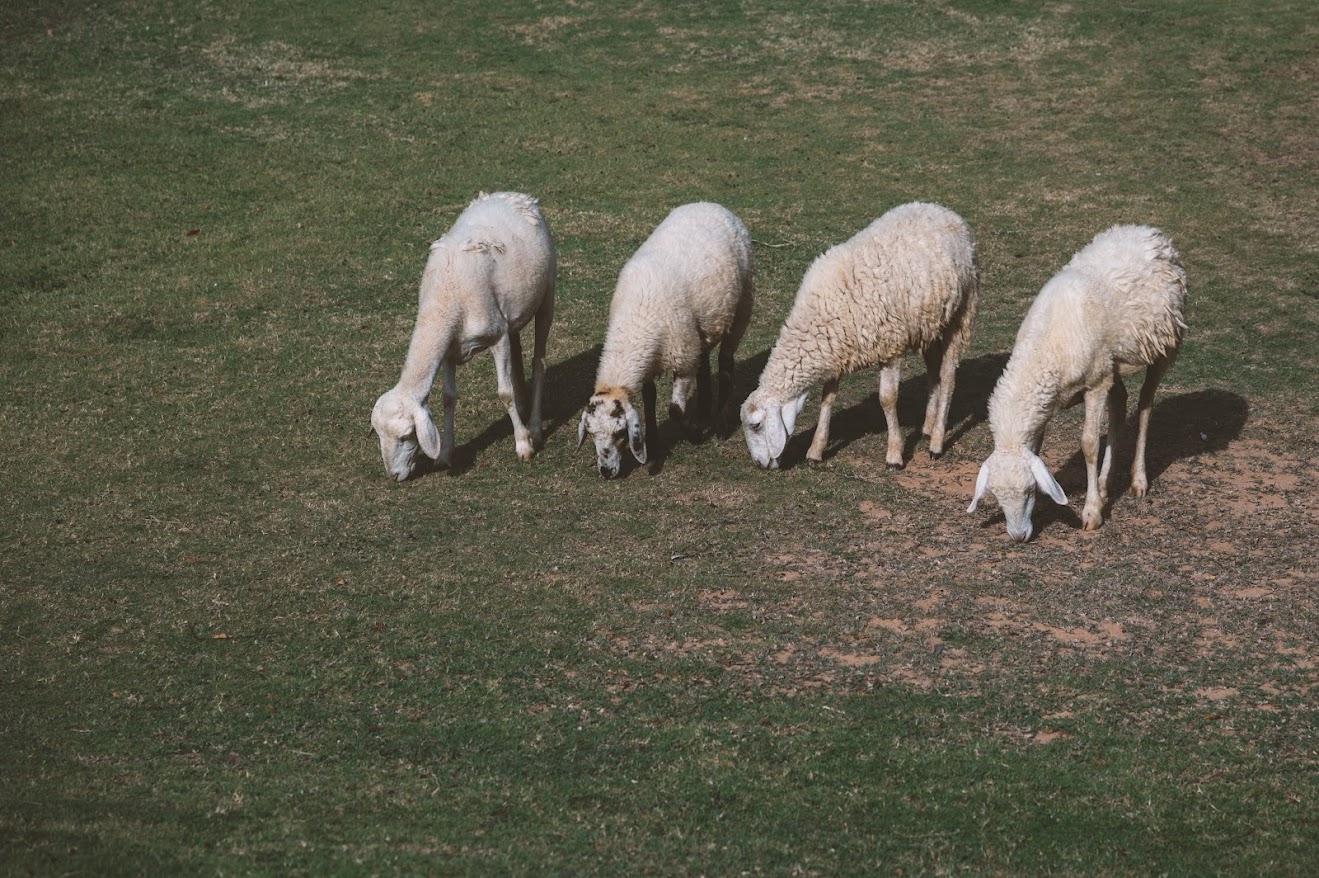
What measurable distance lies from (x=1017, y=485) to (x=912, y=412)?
10.2 ft

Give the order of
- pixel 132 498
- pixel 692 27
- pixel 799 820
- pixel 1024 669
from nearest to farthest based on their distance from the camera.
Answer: pixel 799 820, pixel 1024 669, pixel 132 498, pixel 692 27

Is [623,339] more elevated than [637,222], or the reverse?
[623,339]

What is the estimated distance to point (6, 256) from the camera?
55.3 ft

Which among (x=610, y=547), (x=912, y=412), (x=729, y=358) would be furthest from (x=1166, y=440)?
(x=610, y=547)

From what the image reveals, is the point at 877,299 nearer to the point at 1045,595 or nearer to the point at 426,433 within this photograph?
the point at 1045,595

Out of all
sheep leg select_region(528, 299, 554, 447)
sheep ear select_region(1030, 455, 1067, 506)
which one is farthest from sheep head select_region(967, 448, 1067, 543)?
sheep leg select_region(528, 299, 554, 447)

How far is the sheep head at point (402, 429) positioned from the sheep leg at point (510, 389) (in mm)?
897

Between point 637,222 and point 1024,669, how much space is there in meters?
10.7

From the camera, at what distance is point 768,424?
1135 centimetres

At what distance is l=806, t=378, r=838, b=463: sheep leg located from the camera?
11617 mm

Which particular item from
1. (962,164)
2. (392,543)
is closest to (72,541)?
(392,543)

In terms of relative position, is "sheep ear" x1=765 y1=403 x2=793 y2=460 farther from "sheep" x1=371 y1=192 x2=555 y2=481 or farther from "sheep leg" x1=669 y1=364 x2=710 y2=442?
"sheep" x1=371 y1=192 x2=555 y2=481

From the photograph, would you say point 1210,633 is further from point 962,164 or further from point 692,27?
point 692,27

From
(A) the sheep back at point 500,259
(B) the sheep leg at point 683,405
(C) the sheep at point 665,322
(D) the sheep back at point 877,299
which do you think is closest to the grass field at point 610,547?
(B) the sheep leg at point 683,405
